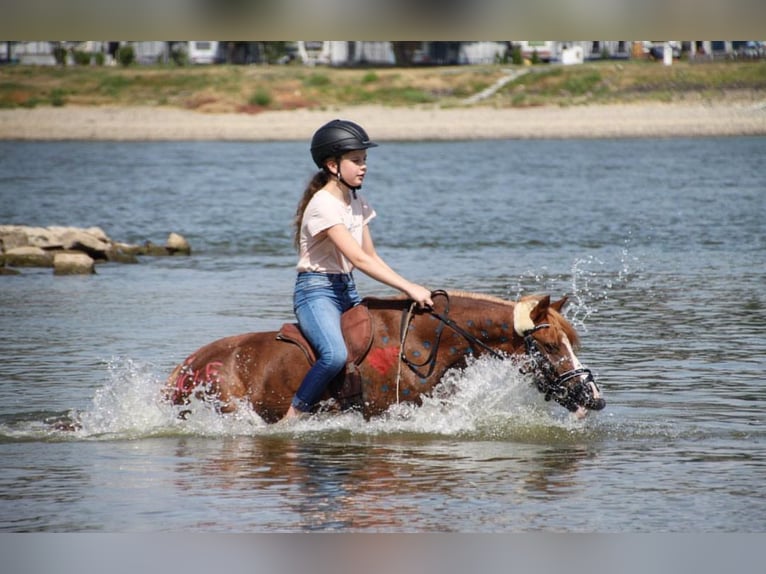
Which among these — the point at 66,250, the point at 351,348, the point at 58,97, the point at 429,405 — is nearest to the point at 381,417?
the point at 429,405

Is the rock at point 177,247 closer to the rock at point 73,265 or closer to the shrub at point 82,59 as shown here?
the rock at point 73,265

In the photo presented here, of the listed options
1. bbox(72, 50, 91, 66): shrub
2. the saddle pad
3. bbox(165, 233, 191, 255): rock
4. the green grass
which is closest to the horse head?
the saddle pad

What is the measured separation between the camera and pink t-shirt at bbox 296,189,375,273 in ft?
26.3

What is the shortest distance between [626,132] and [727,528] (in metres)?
60.0

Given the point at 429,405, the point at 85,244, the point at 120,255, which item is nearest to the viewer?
the point at 429,405

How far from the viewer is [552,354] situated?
8.27m

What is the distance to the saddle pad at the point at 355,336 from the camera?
829cm

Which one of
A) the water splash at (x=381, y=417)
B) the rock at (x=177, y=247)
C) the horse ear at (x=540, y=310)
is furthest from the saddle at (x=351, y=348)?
the rock at (x=177, y=247)

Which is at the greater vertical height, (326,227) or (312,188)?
(312,188)

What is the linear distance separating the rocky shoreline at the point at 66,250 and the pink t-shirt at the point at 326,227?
1344 cm

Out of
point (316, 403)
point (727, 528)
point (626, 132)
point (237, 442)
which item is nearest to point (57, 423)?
point (237, 442)

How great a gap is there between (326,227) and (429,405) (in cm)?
136

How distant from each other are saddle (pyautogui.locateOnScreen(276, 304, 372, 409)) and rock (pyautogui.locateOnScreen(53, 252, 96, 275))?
43.5ft

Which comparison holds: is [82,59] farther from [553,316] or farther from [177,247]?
[553,316]
